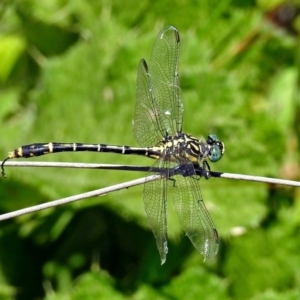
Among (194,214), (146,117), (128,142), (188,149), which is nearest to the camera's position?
(194,214)

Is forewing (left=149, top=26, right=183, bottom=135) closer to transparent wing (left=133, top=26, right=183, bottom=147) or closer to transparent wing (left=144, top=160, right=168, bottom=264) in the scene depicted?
transparent wing (left=133, top=26, right=183, bottom=147)

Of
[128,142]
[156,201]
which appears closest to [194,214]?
[156,201]

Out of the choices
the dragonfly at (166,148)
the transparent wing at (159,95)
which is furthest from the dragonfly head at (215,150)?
the transparent wing at (159,95)

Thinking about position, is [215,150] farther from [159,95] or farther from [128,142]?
[128,142]

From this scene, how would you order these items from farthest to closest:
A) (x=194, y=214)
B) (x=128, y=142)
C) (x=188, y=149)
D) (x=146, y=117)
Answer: (x=128, y=142) < (x=146, y=117) < (x=188, y=149) < (x=194, y=214)

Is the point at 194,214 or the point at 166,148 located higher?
the point at 166,148

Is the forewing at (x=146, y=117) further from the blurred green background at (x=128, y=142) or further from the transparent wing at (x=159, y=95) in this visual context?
the blurred green background at (x=128, y=142)

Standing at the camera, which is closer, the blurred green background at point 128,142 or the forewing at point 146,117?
the forewing at point 146,117

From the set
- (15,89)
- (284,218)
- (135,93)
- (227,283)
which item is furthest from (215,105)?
(15,89)
